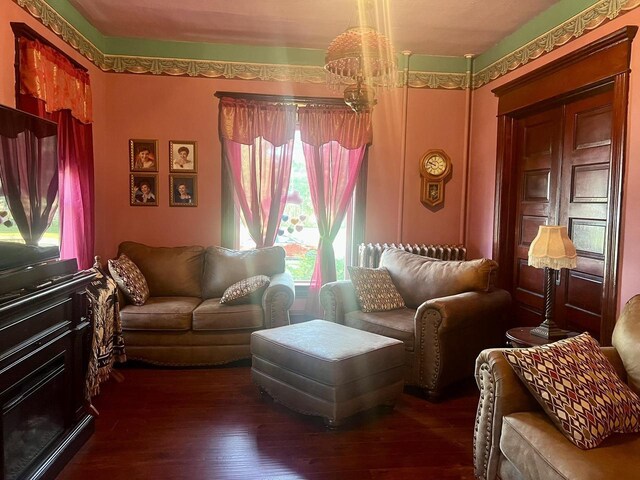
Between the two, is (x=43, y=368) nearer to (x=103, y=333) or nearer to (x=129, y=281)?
(x=103, y=333)

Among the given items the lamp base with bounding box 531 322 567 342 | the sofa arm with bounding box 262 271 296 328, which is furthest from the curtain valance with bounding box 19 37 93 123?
the lamp base with bounding box 531 322 567 342

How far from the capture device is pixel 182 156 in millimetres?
4387

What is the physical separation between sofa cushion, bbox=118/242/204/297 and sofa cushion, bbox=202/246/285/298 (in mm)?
98

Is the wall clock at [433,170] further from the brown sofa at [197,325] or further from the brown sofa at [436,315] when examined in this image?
the brown sofa at [197,325]

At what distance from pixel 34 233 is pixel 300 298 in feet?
8.74

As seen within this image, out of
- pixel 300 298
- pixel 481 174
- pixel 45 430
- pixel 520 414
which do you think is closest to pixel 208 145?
pixel 300 298

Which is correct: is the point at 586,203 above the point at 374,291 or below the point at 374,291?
above

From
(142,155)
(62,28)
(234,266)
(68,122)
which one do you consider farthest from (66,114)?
(234,266)

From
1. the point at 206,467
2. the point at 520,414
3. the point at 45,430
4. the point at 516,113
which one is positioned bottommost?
the point at 206,467

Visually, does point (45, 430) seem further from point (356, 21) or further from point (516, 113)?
point (516, 113)

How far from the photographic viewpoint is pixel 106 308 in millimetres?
2986

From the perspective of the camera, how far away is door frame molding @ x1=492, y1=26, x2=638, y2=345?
2.73m

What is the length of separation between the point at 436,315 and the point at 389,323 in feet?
1.32

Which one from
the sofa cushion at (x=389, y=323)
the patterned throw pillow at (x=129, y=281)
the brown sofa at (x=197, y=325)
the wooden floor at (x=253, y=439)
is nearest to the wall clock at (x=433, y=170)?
the sofa cushion at (x=389, y=323)
